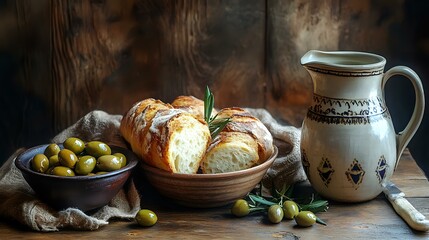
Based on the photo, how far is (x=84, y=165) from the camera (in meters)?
1.18

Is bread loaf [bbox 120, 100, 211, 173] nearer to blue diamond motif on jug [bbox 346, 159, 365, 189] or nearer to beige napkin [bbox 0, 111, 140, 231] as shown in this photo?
beige napkin [bbox 0, 111, 140, 231]

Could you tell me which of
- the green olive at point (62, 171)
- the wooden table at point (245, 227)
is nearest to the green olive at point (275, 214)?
the wooden table at point (245, 227)

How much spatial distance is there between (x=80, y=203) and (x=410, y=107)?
93 centimetres

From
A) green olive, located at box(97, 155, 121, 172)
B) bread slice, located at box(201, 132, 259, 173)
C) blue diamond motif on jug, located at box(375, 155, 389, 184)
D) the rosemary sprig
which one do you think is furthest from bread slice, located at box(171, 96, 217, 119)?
blue diamond motif on jug, located at box(375, 155, 389, 184)

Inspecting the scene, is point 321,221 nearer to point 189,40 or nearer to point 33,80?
point 189,40

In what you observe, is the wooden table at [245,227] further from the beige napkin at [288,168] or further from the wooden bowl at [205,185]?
the beige napkin at [288,168]

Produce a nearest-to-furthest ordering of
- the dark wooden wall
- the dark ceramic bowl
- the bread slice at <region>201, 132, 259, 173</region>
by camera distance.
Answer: the dark ceramic bowl < the bread slice at <region>201, 132, 259, 173</region> < the dark wooden wall

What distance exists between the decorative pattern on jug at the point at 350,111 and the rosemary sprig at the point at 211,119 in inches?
7.3

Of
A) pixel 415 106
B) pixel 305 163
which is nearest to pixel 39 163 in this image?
pixel 305 163

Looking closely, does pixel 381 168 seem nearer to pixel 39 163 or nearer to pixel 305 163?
pixel 305 163

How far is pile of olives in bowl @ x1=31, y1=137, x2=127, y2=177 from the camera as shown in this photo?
1185 millimetres

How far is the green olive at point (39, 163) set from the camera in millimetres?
1195

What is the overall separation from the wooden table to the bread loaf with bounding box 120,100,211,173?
0.31ft

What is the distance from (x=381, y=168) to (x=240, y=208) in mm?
273
